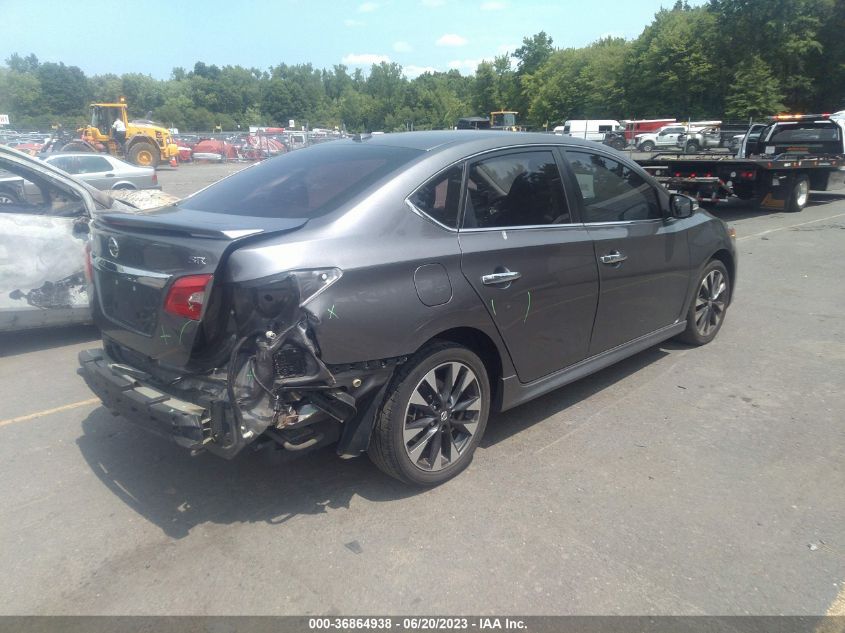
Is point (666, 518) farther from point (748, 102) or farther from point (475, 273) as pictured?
point (748, 102)

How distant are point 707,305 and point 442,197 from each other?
10.6 feet

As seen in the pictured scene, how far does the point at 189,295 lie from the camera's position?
2832 millimetres

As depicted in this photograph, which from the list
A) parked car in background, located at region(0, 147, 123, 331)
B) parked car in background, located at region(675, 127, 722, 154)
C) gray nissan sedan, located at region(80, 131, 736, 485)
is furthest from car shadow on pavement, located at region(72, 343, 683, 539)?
parked car in background, located at region(675, 127, 722, 154)

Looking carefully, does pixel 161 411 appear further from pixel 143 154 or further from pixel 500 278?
pixel 143 154

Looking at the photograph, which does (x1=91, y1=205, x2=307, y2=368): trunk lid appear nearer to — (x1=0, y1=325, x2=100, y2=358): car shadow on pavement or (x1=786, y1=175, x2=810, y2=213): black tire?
(x1=0, y1=325, x2=100, y2=358): car shadow on pavement

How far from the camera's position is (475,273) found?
3289 mm

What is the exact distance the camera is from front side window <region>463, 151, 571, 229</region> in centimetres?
348

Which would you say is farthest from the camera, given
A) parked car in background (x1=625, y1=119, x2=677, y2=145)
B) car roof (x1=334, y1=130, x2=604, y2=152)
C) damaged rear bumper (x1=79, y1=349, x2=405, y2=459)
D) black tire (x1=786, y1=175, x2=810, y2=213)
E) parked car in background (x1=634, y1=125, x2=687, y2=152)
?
parked car in background (x1=625, y1=119, x2=677, y2=145)

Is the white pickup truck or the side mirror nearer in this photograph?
the side mirror

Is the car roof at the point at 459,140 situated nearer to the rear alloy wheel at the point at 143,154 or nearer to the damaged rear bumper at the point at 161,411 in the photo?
the damaged rear bumper at the point at 161,411

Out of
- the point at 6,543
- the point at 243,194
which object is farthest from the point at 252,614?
the point at 243,194

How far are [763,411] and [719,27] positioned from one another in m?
61.3

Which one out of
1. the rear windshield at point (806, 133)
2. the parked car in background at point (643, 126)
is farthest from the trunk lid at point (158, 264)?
the parked car in background at point (643, 126)

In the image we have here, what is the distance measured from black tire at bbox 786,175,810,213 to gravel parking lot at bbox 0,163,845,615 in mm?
11345
